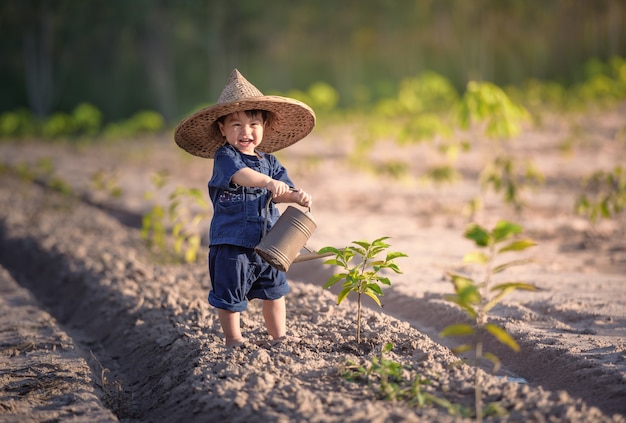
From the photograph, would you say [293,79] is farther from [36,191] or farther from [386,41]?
[36,191]

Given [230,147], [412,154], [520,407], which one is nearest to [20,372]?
[230,147]

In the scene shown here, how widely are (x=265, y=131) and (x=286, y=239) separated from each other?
0.69 m

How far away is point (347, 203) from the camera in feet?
29.9

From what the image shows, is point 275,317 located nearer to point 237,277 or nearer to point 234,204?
point 237,277

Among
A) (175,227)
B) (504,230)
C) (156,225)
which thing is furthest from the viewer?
(156,225)

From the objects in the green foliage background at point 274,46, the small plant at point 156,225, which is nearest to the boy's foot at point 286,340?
the small plant at point 156,225

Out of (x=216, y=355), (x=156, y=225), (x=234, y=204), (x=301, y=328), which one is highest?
(x=156, y=225)

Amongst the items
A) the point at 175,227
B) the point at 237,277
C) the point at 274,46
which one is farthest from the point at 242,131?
the point at 274,46

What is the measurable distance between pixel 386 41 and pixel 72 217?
2352 centimetres

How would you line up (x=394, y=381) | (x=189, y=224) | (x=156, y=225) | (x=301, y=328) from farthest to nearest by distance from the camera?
(x=189, y=224)
(x=156, y=225)
(x=301, y=328)
(x=394, y=381)

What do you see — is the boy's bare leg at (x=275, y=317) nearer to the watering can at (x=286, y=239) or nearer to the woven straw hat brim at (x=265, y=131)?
Result: the watering can at (x=286, y=239)

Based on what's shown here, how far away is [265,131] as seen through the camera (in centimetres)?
371

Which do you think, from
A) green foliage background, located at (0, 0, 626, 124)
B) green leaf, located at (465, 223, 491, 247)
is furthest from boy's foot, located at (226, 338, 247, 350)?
green foliage background, located at (0, 0, 626, 124)

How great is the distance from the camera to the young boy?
332 centimetres
